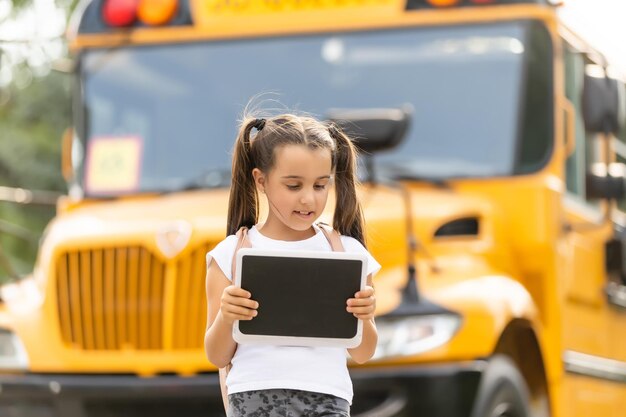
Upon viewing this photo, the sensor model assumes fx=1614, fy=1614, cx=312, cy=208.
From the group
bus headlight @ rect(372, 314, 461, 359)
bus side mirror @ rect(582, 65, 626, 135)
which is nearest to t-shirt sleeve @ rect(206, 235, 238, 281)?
bus headlight @ rect(372, 314, 461, 359)

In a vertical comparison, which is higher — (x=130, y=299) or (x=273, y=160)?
(x=273, y=160)

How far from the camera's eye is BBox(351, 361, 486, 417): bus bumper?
17.3 ft

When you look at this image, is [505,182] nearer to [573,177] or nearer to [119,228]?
[573,177]

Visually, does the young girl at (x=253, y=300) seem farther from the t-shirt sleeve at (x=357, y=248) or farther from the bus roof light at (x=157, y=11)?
the bus roof light at (x=157, y=11)

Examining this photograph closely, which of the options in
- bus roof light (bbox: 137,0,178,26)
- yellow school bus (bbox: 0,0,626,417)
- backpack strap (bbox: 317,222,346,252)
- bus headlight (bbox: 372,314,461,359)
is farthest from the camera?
bus roof light (bbox: 137,0,178,26)

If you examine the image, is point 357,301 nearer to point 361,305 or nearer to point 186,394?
point 361,305

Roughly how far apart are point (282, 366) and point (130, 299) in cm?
269

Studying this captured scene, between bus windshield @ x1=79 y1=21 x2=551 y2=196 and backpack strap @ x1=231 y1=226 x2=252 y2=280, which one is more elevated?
backpack strap @ x1=231 y1=226 x2=252 y2=280

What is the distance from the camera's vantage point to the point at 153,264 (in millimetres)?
5758

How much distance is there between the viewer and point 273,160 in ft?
10.4

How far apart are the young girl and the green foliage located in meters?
21.3

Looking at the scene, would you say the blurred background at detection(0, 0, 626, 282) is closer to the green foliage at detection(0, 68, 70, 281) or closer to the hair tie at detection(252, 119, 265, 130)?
the green foliage at detection(0, 68, 70, 281)

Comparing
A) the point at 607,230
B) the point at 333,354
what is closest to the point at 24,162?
the point at 607,230

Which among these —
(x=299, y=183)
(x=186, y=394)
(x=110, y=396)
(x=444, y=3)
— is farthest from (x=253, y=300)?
(x=444, y=3)
